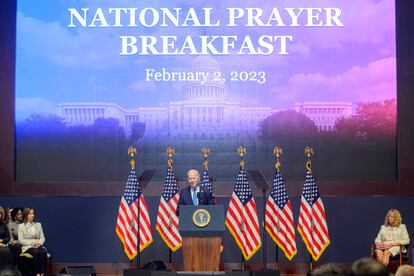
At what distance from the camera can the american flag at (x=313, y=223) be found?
10.4m

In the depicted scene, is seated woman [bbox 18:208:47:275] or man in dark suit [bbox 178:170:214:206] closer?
man in dark suit [bbox 178:170:214:206]

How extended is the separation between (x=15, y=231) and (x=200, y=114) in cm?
310

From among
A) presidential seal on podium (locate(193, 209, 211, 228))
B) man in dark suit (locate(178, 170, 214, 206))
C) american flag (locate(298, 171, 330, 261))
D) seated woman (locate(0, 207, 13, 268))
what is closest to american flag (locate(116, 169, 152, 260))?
man in dark suit (locate(178, 170, 214, 206))

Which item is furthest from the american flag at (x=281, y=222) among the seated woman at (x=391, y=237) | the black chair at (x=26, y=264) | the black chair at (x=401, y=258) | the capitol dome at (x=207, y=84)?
the black chair at (x=26, y=264)

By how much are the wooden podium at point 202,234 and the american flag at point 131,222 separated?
1.58 m

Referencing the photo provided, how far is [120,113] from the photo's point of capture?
1124 centimetres

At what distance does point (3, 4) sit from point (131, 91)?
2.31 m

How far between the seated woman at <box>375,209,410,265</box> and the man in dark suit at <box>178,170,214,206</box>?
2300 mm

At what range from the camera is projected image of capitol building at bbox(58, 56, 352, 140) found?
11.2m

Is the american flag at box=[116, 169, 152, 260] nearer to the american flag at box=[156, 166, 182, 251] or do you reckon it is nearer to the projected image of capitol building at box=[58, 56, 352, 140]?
the american flag at box=[156, 166, 182, 251]

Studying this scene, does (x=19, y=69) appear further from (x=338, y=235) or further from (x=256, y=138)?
(x=338, y=235)

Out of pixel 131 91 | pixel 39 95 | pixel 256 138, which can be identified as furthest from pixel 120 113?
pixel 256 138

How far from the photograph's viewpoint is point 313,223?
34.4 ft

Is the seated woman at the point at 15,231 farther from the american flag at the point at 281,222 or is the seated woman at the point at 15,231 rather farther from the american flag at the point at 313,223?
the american flag at the point at 313,223
